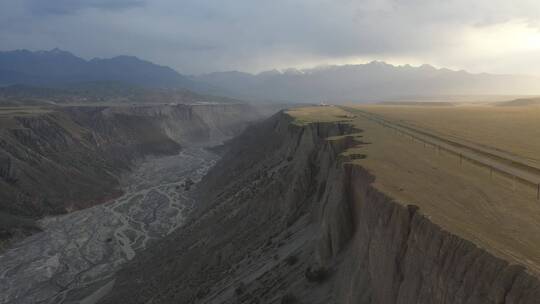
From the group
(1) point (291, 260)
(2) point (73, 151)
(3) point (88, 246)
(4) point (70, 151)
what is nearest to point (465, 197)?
(1) point (291, 260)

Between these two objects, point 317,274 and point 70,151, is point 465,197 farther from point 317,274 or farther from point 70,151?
point 70,151

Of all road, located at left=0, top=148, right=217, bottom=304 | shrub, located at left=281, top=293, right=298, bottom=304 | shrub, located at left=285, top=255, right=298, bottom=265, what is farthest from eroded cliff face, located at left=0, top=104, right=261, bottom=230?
shrub, located at left=281, top=293, right=298, bottom=304

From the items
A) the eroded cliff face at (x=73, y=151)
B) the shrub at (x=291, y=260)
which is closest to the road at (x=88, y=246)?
the eroded cliff face at (x=73, y=151)

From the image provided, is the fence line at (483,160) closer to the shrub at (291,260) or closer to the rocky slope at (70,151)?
the shrub at (291,260)

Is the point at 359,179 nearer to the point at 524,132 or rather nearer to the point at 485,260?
the point at 485,260

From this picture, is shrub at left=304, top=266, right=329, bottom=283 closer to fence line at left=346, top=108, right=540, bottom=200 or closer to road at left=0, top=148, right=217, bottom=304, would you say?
fence line at left=346, top=108, right=540, bottom=200

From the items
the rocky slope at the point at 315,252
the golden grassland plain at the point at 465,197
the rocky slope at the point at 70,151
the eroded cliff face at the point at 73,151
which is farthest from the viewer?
the eroded cliff face at the point at 73,151
